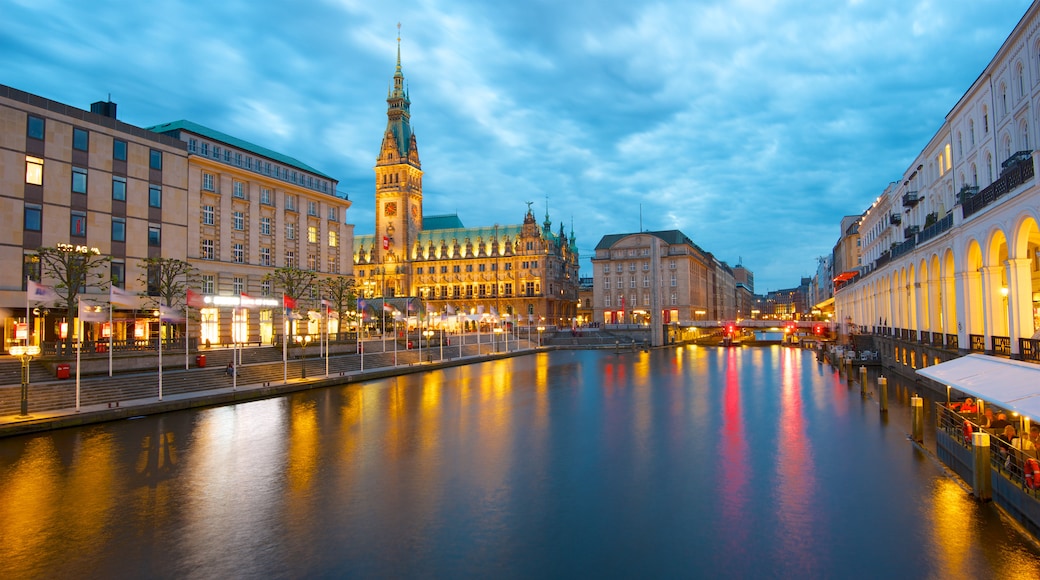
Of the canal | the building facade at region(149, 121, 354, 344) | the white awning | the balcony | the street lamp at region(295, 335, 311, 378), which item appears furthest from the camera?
the building facade at region(149, 121, 354, 344)

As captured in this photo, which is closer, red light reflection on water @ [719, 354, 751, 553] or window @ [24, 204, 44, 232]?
red light reflection on water @ [719, 354, 751, 553]

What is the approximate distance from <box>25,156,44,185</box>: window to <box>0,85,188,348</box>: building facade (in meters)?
0.07

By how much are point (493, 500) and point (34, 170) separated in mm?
54652

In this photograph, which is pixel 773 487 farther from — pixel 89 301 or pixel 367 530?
pixel 89 301

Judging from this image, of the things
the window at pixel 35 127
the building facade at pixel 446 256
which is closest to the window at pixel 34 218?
the window at pixel 35 127

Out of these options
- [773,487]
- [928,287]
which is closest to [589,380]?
[928,287]

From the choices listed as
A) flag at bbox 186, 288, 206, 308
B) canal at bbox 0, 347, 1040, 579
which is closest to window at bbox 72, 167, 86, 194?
flag at bbox 186, 288, 206, 308

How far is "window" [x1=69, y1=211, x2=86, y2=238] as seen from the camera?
53.8 m

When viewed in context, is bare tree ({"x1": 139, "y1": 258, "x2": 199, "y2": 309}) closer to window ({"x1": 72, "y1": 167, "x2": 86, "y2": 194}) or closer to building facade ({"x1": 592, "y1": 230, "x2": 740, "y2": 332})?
window ({"x1": 72, "y1": 167, "x2": 86, "y2": 194})

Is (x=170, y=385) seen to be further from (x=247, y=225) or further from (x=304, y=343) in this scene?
→ (x=247, y=225)

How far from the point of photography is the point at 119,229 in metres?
57.8

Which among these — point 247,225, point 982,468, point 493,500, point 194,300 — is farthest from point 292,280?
point 982,468

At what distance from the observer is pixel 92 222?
181 ft

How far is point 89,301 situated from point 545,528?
53744 millimetres
